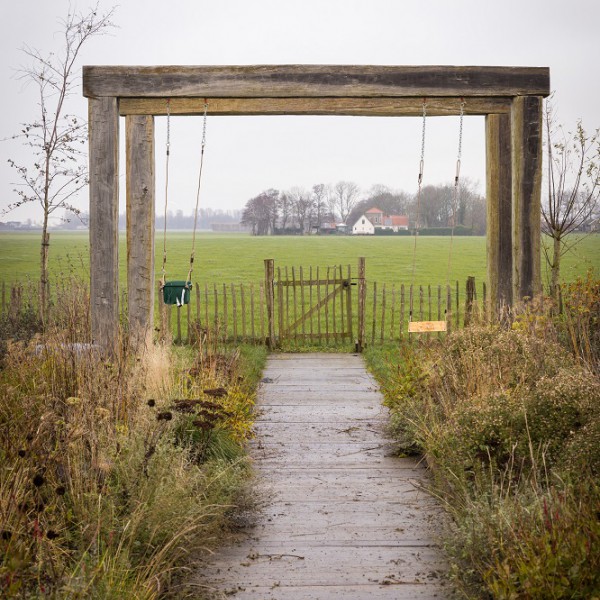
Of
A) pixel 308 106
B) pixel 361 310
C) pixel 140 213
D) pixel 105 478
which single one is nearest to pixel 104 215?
pixel 140 213

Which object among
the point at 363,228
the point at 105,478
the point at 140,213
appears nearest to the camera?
the point at 105,478

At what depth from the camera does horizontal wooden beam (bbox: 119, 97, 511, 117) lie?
28.1 ft

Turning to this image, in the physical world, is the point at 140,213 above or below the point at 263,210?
below

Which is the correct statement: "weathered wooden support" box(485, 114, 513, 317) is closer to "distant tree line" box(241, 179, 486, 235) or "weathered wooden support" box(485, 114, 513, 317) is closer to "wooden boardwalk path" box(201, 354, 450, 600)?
"wooden boardwalk path" box(201, 354, 450, 600)

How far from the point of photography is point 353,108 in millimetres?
8594

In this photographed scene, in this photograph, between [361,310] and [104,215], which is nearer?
[104,215]

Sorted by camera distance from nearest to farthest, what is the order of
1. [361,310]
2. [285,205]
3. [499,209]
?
[499,209], [361,310], [285,205]

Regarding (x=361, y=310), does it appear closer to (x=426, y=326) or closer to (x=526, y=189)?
(x=526, y=189)

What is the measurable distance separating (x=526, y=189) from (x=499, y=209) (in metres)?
0.41

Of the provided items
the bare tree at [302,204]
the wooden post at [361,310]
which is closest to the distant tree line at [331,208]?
the bare tree at [302,204]

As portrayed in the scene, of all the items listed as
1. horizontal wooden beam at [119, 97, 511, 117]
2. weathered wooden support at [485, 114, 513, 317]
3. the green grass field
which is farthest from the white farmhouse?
horizontal wooden beam at [119, 97, 511, 117]

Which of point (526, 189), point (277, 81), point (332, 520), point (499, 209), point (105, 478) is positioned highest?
point (277, 81)

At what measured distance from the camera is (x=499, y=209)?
904 centimetres

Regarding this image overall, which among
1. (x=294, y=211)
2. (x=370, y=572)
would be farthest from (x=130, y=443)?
(x=294, y=211)
